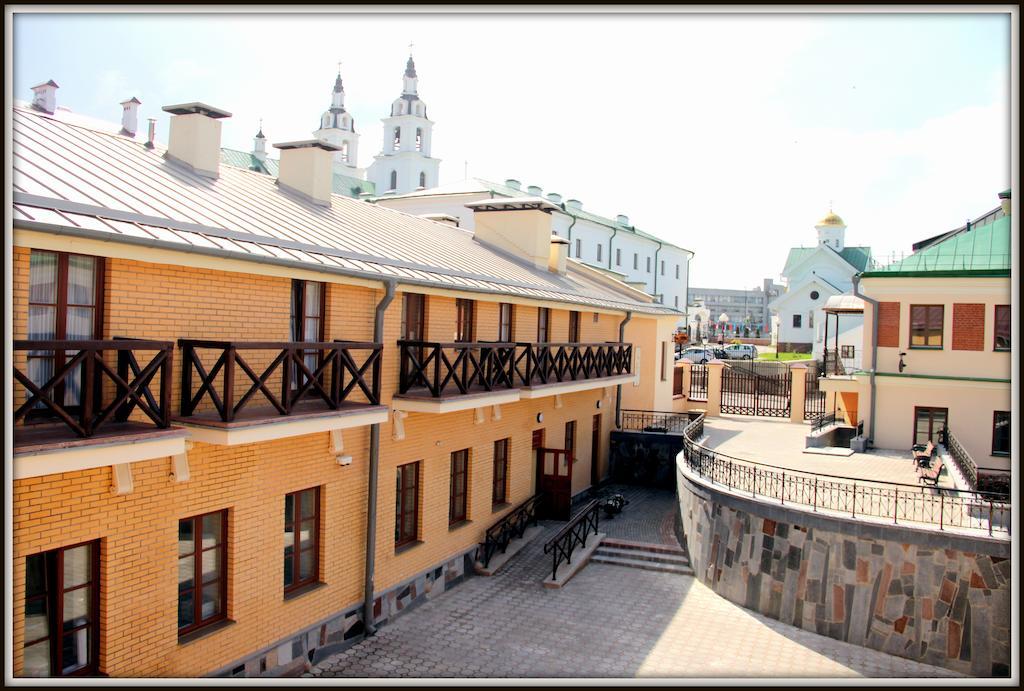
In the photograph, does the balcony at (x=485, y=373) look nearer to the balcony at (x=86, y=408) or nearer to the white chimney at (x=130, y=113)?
the balcony at (x=86, y=408)

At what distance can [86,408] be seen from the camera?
6754mm

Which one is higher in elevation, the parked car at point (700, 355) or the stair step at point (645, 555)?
the parked car at point (700, 355)

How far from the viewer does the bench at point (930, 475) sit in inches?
584

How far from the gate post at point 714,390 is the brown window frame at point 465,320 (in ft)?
53.4

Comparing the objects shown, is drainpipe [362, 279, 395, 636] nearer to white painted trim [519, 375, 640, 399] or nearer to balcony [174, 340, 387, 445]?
balcony [174, 340, 387, 445]

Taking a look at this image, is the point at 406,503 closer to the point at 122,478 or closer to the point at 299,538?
the point at 299,538

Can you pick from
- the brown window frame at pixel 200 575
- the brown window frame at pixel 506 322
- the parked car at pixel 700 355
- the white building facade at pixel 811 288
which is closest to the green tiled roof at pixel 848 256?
the white building facade at pixel 811 288

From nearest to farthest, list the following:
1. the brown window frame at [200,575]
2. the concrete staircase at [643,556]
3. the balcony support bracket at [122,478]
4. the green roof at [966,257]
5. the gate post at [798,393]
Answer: the balcony support bracket at [122,478] → the brown window frame at [200,575] → the concrete staircase at [643,556] → the green roof at [966,257] → the gate post at [798,393]

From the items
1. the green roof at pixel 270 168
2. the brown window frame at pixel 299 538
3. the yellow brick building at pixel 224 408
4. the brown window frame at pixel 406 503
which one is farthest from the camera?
the green roof at pixel 270 168

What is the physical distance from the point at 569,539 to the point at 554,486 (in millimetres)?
2318

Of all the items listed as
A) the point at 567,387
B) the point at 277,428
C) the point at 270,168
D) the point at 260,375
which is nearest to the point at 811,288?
the point at 270,168

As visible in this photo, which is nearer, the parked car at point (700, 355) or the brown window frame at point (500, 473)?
the brown window frame at point (500, 473)

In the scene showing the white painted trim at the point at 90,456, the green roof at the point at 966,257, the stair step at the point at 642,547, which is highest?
the green roof at the point at 966,257

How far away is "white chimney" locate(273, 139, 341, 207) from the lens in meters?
14.2
